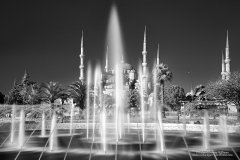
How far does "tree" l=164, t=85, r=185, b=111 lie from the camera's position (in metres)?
71.7

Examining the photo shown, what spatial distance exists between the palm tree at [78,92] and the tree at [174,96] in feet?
93.7

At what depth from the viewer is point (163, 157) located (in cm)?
1441

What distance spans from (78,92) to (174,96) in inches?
1231

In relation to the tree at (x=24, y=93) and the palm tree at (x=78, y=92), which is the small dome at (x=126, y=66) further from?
the palm tree at (x=78, y=92)

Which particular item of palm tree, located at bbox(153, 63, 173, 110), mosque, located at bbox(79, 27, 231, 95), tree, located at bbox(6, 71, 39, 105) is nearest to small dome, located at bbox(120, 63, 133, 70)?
mosque, located at bbox(79, 27, 231, 95)

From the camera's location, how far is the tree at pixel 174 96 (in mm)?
71744

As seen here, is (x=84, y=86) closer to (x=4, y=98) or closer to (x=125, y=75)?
(x=4, y=98)

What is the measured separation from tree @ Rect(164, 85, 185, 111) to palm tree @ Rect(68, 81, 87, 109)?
28.5 m

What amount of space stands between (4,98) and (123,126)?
46276 mm

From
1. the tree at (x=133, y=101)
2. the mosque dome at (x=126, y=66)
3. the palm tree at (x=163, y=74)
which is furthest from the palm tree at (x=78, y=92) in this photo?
the mosque dome at (x=126, y=66)

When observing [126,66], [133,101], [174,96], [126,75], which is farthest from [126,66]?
[133,101]

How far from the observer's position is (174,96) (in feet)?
238

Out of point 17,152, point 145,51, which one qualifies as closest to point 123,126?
point 17,152

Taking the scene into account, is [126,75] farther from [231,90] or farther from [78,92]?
[231,90]
